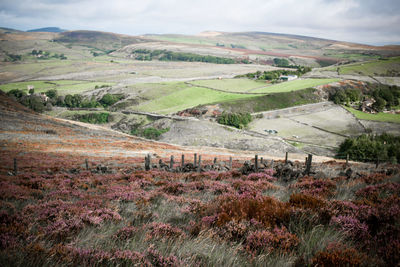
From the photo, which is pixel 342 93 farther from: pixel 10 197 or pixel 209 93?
pixel 10 197

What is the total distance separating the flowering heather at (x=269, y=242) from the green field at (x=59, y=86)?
469ft

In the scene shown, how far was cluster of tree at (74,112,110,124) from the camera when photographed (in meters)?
102

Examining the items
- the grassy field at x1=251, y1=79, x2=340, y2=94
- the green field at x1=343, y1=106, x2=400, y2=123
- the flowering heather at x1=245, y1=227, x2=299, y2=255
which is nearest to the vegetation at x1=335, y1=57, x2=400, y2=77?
the grassy field at x1=251, y1=79, x2=340, y2=94

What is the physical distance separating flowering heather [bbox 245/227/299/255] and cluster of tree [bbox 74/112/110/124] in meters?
106

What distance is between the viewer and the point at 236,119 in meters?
82.5

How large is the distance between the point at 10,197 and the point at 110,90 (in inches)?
5184

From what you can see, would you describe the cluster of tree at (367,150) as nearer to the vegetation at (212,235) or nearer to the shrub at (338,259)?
the vegetation at (212,235)

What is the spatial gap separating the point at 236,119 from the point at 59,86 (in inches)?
4516

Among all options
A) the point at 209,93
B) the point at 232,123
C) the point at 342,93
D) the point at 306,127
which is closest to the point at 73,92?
the point at 209,93

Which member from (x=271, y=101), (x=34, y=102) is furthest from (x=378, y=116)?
(x=34, y=102)

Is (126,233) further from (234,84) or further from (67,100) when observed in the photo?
(234,84)

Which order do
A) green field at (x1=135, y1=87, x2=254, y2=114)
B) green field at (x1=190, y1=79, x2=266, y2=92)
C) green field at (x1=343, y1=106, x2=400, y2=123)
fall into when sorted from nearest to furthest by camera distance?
green field at (x1=343, y1=106, x2=400, y2=123), green field at (x1=135, y1=87, x2=254, y2=114), green field at (x1=190, y1=79, x2=266, y2=92)

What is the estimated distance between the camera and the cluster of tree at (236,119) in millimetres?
82062

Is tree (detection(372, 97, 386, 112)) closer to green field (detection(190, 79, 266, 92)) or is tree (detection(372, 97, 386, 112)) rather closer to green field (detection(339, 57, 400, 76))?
green field (detection(190, 79, 266, 92))
